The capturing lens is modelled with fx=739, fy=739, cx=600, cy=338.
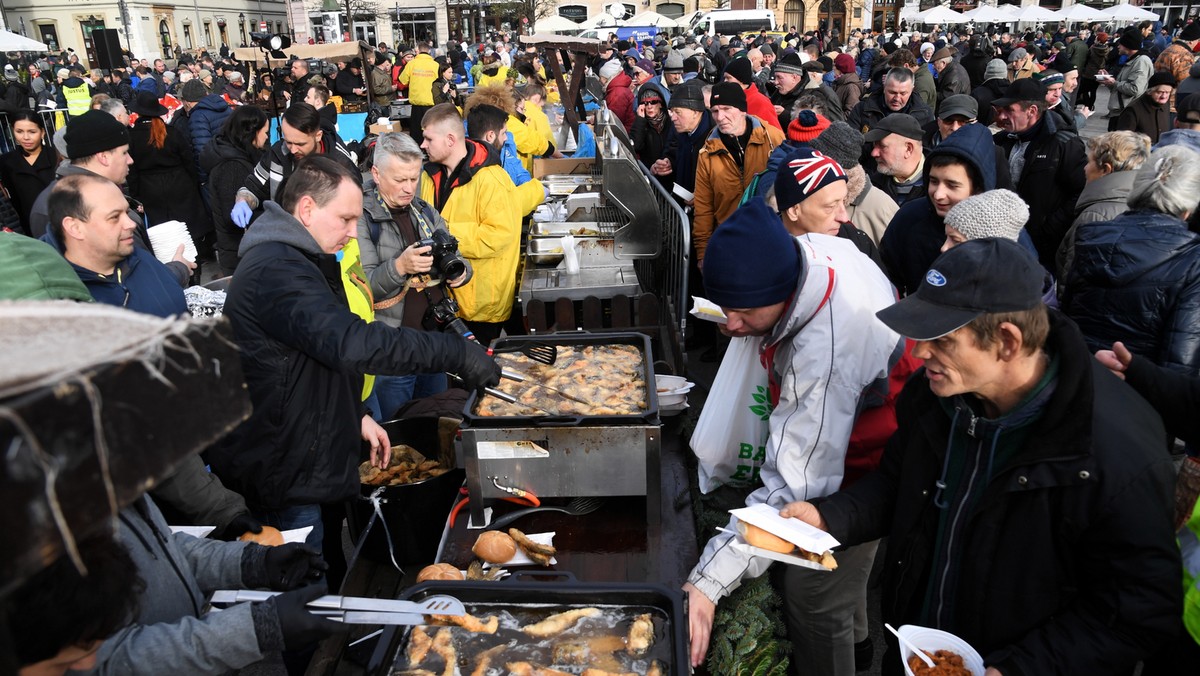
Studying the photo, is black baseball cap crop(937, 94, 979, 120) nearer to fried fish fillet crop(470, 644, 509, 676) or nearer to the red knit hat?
the red knit hat

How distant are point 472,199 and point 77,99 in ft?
36.2

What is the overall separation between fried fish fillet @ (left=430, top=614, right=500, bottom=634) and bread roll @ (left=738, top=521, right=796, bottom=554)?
646mm

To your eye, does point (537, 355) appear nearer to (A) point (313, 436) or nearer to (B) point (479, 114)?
(A) point (313, 436)

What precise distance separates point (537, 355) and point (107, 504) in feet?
7.51

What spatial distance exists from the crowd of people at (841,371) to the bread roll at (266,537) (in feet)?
0.31

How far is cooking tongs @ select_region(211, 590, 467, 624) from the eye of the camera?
1506 millimetres

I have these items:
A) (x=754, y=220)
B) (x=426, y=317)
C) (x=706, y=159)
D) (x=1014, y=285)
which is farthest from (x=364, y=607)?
(x=706, y=159)

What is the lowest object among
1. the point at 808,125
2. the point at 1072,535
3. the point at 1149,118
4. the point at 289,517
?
the point at 289,517

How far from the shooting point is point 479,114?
5.32 m

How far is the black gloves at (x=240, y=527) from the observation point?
2.18 metres

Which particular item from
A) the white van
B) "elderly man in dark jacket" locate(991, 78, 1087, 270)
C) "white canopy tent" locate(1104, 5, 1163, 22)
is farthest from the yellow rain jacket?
"white canopy tent" locate(1104, 5, 1163, 22)

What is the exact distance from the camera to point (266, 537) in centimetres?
214

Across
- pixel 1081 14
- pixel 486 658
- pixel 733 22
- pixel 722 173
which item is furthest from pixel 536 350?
pixel 733 22

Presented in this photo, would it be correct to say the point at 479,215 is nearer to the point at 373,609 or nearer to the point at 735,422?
the point at 735,422
